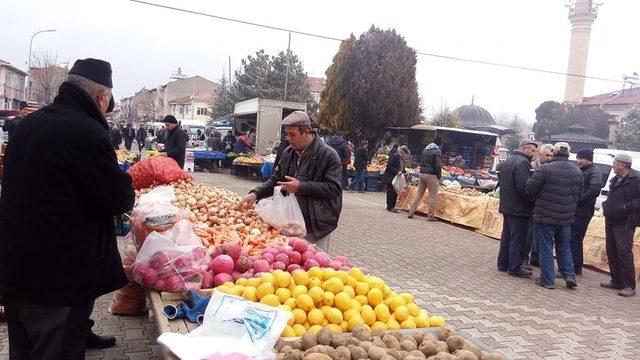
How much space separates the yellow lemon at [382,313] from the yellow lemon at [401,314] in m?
0.05

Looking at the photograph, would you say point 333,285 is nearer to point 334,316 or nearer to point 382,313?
point 334,316

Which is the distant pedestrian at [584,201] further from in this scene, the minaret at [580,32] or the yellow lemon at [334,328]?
the minaret at [580,32]

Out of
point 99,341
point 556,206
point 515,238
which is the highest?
point 556,206

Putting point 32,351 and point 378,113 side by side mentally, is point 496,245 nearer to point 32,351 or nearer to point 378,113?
point 32,351

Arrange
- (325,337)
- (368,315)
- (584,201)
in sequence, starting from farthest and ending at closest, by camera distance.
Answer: (584,201), (368,315), (325,337)

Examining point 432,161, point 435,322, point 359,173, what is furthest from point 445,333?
point 359,173

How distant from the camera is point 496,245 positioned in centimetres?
1012

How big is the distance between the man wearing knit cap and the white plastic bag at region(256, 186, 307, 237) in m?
4.80

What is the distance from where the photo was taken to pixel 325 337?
2559 mm

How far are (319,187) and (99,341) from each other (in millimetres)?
2192

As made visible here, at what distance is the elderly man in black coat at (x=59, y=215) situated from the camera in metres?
2.44

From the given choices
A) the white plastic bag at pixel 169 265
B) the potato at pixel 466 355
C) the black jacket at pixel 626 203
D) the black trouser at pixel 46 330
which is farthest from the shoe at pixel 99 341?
the black jacket at pixel 626 203

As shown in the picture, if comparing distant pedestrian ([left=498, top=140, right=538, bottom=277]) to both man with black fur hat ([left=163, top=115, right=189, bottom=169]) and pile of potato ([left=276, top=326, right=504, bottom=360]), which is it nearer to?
pile of potato ([left=276, top=326, right=504, bottom=360])

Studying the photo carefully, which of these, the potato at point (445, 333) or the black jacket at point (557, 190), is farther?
the black jacket at point (557, 190)
